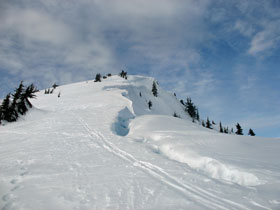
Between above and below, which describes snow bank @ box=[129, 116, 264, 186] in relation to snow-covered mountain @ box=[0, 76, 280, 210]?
above

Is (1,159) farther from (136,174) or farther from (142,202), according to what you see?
(142,202)

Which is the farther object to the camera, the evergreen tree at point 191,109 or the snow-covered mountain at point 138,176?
the evergreen tree at point 191,109

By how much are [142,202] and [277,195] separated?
142 inches

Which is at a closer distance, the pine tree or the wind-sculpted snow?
the wind-sculpted snow

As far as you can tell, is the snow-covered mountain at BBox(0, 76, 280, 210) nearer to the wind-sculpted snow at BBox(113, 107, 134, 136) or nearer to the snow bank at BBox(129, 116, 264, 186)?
the snow bank at BBox(129, 116, 264, 186)

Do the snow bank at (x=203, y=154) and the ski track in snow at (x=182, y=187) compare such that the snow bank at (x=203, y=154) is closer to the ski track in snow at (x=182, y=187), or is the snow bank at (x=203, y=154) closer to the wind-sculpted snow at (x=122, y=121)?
the ski track in snow at (x=182, y=187)

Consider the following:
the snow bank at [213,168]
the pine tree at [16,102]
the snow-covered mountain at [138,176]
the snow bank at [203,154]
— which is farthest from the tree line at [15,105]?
the snow bank at [213,168]

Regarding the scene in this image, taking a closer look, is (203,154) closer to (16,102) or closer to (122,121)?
(122,121)

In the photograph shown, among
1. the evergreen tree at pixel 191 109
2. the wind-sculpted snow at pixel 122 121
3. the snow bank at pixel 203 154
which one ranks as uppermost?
the evergreen tree at pixel 191 109

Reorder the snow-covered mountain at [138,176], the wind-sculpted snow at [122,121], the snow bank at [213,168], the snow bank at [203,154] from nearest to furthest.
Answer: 1. the snow-covered mountain at [138,176]
2. the snow bank at [213,168]
3. the snow bank at [203,154]
4. the wind-sculpted snow at [122,121]

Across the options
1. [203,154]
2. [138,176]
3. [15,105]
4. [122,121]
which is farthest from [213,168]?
[15,105]

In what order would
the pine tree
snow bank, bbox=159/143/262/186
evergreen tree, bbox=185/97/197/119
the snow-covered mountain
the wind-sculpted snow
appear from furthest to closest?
1. evergreen tree, bbox=185/97/197/119
2. the pine tree
3. the wind-sculpted snow
4. snow bank, bbox=159/143/262/186
5. the snow-covered mountain

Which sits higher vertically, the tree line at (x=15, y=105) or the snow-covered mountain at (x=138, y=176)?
the tree line at (x=15, y=105)

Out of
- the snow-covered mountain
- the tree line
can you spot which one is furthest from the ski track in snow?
the tree line
